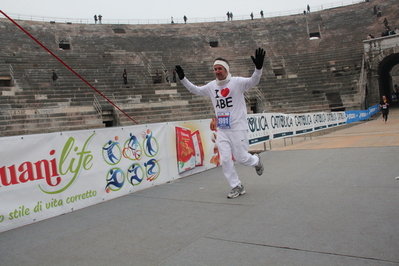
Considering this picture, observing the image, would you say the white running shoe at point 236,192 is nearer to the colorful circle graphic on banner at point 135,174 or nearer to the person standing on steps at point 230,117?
the person standing on steps at point 230,117

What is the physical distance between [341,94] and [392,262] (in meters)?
26.0

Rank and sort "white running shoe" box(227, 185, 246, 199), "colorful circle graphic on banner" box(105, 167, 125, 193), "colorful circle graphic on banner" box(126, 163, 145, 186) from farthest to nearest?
"colorful circle graphic on banner" box(126, 163, 145, 186) < "colorful circle graphic on banner" box(105, 167, 125, 193) < "white running shoe" box(227, 185, 246, 199)

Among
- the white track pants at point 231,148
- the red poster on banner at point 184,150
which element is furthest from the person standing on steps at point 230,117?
the red poster on banner at point 184,150

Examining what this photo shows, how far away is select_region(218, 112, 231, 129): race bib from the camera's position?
16.2ft

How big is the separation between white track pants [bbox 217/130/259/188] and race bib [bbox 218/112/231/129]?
0.32ft

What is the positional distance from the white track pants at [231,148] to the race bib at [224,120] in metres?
0.10

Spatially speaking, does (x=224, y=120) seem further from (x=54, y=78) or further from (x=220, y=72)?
(x=54, y=78)

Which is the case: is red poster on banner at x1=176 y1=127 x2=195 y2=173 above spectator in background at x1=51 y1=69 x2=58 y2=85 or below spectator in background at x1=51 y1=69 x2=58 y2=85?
below

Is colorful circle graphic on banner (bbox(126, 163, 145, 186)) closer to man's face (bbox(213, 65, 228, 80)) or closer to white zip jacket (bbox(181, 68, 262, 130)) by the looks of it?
white zip jacket (bbox(181, 68, 262, 130))

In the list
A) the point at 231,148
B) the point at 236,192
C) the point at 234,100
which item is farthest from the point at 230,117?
the point at 236,192

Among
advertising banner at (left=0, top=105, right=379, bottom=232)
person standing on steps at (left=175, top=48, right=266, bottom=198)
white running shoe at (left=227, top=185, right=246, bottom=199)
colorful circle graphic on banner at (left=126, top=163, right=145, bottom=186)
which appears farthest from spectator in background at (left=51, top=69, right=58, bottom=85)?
white running shoe at (left=227, top=185, right=246, bottom=199)

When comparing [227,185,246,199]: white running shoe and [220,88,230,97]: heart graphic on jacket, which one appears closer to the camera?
[227,185,246,199]: white running shoe

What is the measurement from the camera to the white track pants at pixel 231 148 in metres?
4.89

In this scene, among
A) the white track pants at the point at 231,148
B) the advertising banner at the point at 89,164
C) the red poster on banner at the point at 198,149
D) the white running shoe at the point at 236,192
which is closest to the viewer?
the advertising banner at the point at 89,164
